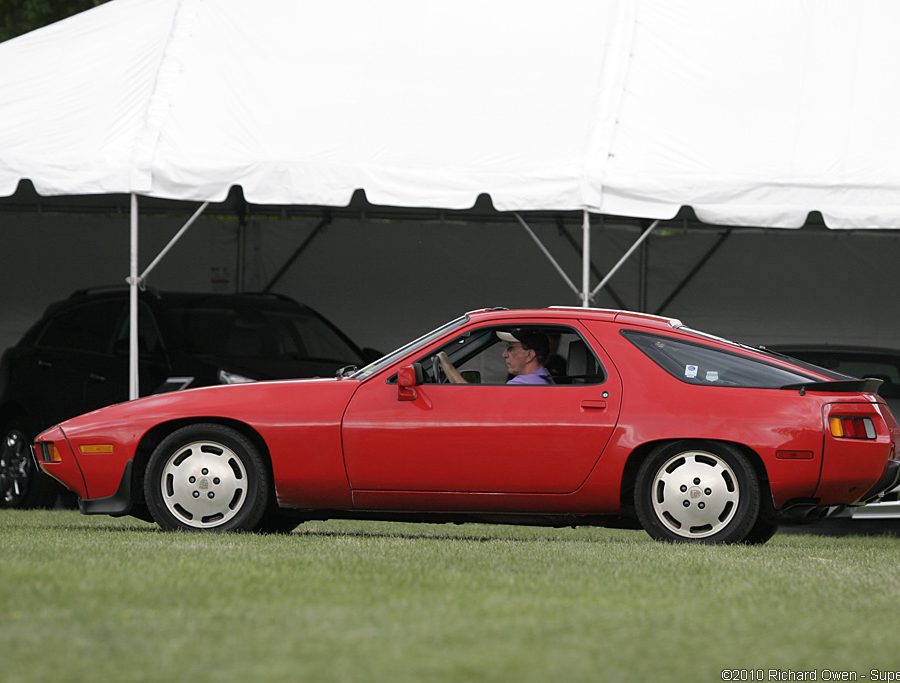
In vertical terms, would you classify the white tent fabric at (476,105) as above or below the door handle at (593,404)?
above

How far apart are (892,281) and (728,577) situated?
10.8 m

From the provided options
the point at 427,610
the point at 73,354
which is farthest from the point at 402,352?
the point at 73,354

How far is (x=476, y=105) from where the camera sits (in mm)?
12852

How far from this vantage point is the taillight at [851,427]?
28.2 feet

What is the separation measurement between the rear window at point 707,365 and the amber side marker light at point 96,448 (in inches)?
115

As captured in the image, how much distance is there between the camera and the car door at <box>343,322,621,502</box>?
8734 millimetres

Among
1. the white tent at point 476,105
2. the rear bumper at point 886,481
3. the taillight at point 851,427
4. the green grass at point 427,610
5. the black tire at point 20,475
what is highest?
the white tent at point 476,105

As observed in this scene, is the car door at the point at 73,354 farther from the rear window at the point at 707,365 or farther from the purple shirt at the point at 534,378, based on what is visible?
the rear window at the point at 707,365

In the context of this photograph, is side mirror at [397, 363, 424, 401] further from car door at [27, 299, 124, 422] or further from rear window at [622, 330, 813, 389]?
car door at [27, 299, 124, 422]

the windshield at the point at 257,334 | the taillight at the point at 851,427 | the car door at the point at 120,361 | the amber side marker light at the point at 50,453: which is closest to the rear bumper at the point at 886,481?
the taillight at the point at 851,427

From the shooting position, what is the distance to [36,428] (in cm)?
1377

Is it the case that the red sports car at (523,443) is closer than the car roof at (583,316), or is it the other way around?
the red sports car at (523,443)

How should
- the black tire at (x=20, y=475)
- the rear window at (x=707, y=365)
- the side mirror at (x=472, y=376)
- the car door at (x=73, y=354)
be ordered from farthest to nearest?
the car door at (x=73, y=354)
the black tire at (x=20, y=475)
the side mirror at (x=472, y=376)
the rear window at (x=707, y=365)

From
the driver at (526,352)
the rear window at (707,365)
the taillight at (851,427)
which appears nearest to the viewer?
the taillight at (851,427)
